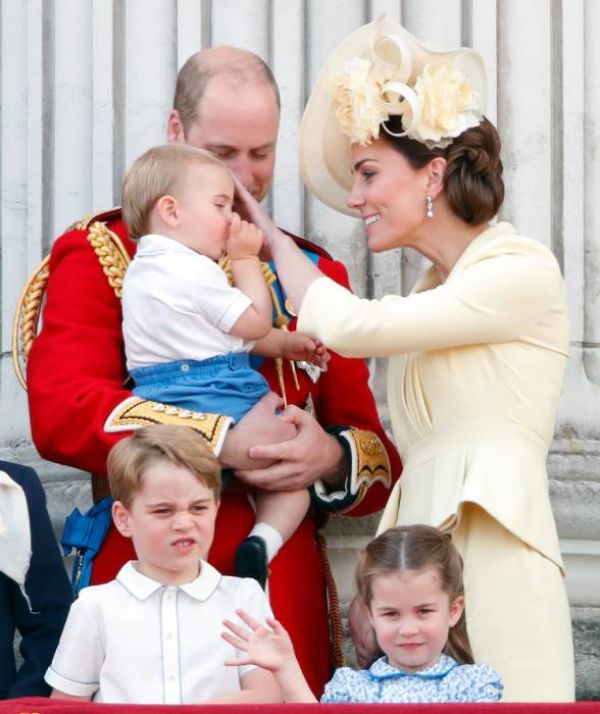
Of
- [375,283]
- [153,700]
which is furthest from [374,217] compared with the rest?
[153,700]

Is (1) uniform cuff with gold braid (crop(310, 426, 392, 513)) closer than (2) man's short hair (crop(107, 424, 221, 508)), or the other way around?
(2) man's short hair (crop(107, 424, 221, 508))

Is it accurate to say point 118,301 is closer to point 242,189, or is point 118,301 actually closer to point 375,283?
point 242,189

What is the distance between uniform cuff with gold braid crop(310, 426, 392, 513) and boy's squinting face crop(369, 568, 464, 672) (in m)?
0.71

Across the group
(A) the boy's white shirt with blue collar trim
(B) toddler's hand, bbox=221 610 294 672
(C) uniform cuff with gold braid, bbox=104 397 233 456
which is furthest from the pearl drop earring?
(B) toddler's hand, bbox=221 610 294 672

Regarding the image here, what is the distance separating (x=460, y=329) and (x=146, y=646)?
3.17ft

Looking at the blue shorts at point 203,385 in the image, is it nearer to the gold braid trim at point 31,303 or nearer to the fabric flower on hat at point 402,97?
the gold braid trim at point 31,303

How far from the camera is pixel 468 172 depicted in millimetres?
5461

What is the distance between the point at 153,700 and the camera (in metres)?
4.84

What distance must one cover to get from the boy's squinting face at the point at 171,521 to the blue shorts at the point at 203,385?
0.48 m

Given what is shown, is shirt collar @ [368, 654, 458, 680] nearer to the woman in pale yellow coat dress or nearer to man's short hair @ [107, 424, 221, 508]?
the woman in pale yellow coat dress

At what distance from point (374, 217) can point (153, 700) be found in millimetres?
1273

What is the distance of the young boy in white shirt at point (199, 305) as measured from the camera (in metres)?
5.41

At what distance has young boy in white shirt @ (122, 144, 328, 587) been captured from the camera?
213 inches

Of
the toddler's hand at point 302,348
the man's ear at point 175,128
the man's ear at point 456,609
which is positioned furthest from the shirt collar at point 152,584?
the man's ear at point 175,128
